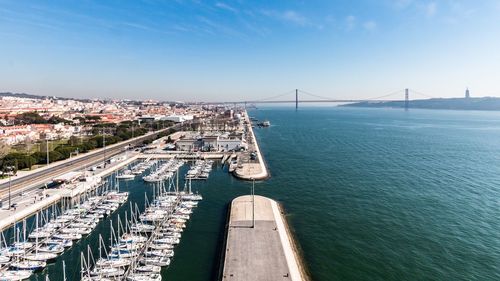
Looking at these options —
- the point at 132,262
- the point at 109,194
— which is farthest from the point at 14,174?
the point at 132,262

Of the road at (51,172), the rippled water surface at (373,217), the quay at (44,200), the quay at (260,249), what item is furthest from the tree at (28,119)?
the quay at (260,249)

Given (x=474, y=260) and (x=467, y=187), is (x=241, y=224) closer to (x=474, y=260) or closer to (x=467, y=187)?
(x=474, y=260)

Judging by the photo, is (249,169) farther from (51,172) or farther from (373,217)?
(51,172)

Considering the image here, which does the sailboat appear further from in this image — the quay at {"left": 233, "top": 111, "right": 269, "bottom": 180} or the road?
the quay at {"left": 233, "top": 111, "right": 269, "bottom": 180}

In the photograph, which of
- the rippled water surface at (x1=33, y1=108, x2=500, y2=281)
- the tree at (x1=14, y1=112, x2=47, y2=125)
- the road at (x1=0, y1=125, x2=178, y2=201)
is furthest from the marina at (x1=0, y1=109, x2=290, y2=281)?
the tree at (x1=14, y1=112, x2=47, y2=125)

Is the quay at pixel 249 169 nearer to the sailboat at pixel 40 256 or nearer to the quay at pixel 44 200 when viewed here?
the quay at pixel 44 200

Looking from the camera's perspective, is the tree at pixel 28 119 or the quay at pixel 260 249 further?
the tree at pixel 28 119

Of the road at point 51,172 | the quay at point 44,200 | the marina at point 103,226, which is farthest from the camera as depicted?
the road at point 51,172

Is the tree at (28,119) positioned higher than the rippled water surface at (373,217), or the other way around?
the tree at (28,119)
